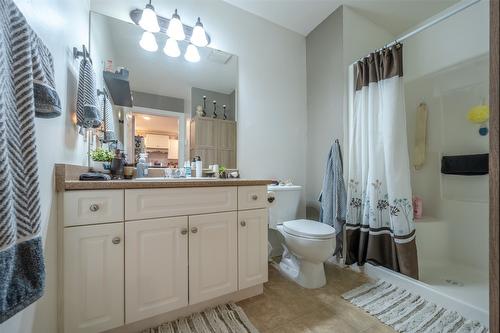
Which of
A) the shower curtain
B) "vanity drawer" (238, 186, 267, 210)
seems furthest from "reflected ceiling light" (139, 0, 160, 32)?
the shower curtain

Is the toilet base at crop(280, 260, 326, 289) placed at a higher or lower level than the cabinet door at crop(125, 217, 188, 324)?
lower

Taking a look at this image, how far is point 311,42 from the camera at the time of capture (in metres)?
2.30

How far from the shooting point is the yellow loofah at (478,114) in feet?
5.74

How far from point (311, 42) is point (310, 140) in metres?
1.10

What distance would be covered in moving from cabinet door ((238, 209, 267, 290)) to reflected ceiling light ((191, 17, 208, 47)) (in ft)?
4.88

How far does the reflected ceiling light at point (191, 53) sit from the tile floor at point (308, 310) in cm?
197

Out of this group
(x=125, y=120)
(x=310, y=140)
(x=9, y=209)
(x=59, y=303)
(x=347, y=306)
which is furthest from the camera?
(x=310, y=140)

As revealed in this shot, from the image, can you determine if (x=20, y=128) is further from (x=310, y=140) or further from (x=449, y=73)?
(x=449, y=73)

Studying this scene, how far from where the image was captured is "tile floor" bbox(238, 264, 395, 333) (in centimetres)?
116

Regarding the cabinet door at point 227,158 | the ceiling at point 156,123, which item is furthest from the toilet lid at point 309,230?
the ceiling at point 156,123

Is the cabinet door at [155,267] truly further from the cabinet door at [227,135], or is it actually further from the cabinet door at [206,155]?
the cabinet door at [227,135]

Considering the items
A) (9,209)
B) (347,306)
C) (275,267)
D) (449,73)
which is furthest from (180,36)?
(449,73)

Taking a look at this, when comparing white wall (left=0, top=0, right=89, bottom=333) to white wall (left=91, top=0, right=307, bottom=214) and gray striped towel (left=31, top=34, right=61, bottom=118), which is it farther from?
white wall (left=91, top=0, right=307, bottom=214)

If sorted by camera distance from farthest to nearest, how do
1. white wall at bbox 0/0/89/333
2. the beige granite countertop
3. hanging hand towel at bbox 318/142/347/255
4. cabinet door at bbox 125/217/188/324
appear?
1. hanging hand towel at bbox 318/142/347/255
2. cabinet door at bbox 125/217/188/324
3. the beige granite countertop
4. white wall at bbox 0/0/89/333
